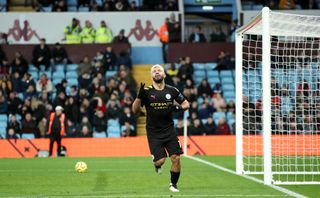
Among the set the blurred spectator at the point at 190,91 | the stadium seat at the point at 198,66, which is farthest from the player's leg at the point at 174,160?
the stadium seat at the point at 198,66

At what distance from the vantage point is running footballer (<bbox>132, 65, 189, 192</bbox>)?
550 inches

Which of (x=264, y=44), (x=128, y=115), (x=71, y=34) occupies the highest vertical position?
(x=264, y=44)

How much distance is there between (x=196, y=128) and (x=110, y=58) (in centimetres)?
554

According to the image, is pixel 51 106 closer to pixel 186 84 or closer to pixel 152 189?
pixel 186 84

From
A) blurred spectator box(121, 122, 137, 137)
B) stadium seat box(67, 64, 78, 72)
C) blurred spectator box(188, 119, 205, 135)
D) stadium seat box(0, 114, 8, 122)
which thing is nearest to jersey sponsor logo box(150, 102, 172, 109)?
blurred spectator box(188, 119, 205, 135)

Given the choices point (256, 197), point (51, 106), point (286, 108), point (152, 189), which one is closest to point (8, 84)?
point (51, 106)

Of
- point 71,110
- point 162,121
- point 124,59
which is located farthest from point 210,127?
point 162,121

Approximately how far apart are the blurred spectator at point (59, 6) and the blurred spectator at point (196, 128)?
29.9ft

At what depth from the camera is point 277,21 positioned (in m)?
16.6

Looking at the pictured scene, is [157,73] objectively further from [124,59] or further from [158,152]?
[124,59]

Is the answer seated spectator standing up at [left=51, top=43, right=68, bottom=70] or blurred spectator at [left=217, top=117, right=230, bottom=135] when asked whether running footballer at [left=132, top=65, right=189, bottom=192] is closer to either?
blurred spectator at [left=217, top=117, right=230, bottom=135]

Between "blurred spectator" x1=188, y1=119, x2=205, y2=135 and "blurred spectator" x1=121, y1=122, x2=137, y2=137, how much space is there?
6.76ft

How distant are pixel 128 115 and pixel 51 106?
2.84m

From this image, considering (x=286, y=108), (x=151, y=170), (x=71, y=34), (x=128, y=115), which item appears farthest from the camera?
(x=71, y=34)
